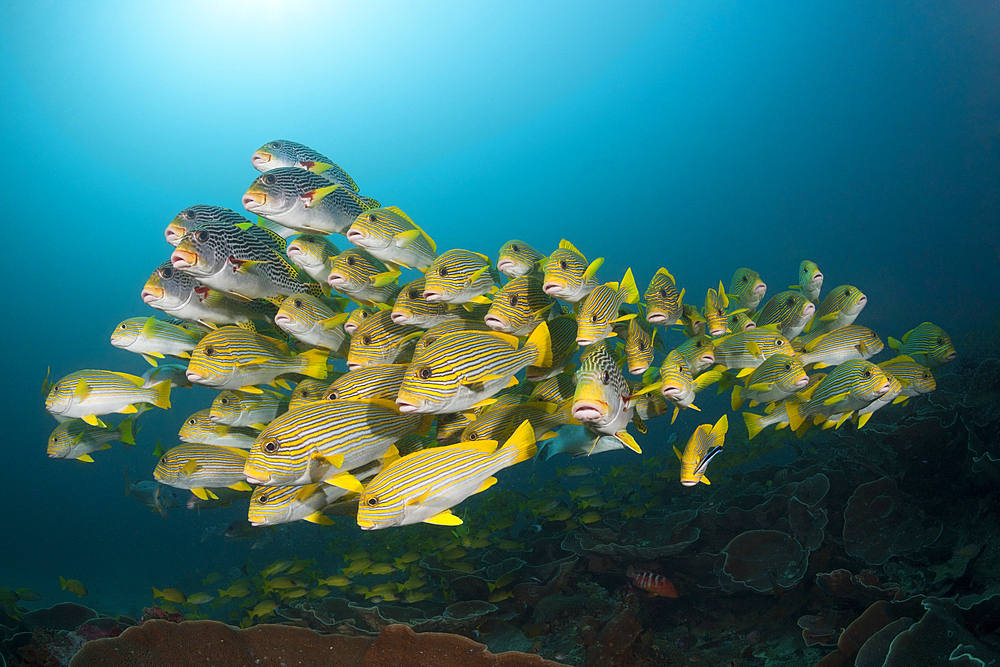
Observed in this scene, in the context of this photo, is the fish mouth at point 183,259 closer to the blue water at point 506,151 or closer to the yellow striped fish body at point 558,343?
the yellow striped fish body at point 558,343

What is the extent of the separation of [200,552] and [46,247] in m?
39.0

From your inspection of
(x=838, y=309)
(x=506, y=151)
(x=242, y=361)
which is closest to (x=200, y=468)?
(x=242, y=361)

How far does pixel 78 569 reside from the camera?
24797mm

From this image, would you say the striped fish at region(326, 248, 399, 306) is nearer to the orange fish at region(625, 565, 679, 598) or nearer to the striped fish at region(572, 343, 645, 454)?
the striped fish at region(572, 343, 645, 454)

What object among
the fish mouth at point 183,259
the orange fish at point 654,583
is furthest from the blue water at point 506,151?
the fish mouth at point 183,259

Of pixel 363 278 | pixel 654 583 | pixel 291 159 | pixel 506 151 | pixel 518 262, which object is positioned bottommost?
pixel 654 583

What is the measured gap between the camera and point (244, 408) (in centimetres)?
307

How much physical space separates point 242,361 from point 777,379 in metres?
3.85

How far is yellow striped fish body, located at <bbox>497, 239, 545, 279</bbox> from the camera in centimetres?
289

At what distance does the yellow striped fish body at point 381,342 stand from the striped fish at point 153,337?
146 cm

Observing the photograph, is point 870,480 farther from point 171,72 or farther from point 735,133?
point 171,72

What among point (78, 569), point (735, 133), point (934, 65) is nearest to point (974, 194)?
point (934, 65)

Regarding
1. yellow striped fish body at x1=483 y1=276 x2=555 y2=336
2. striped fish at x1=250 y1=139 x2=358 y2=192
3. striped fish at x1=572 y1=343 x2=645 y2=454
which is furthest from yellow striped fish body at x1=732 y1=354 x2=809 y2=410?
striped fish at x1=250 y1=139 x2=358 y2=192

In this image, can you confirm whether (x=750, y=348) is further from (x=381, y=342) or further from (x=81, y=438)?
(x=81, y=438)
